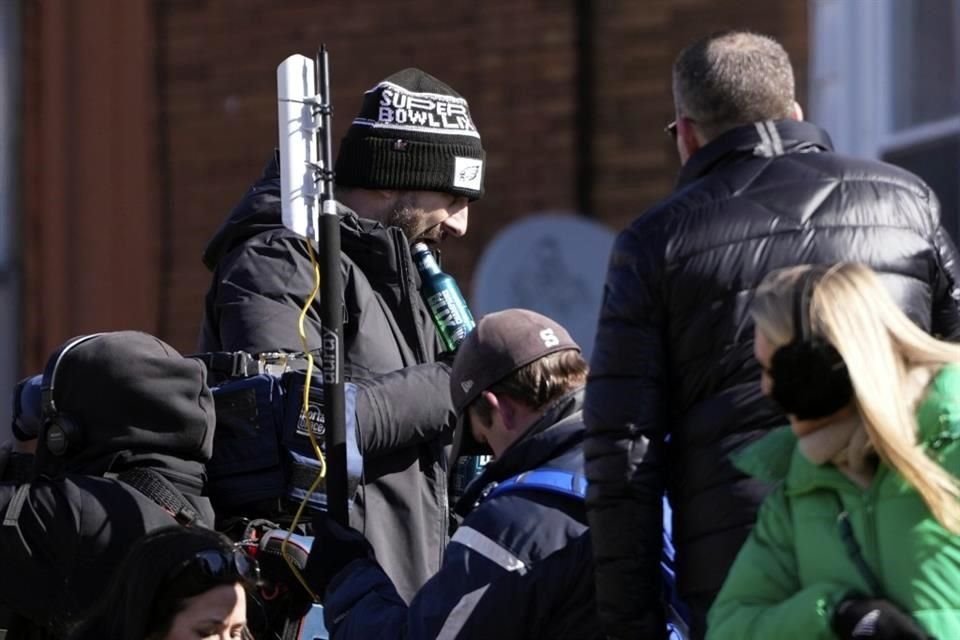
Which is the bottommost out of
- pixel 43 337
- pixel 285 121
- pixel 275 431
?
pixel 43 337

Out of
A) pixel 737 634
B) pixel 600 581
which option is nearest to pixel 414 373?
pixel 600 581

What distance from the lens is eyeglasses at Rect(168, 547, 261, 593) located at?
12.2ft

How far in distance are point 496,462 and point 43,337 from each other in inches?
193

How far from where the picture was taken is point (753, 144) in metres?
3.59

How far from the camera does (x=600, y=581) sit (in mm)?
3447

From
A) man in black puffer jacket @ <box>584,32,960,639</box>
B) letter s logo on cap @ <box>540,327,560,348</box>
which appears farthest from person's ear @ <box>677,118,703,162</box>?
letter s logo on cap @ <box>540,327,560,348</box>

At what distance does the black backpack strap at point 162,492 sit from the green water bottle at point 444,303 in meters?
0.80

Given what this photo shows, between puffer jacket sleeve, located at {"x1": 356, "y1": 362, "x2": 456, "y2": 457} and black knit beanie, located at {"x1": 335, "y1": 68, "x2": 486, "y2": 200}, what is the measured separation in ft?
1.82

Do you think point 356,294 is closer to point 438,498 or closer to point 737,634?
point 438,498

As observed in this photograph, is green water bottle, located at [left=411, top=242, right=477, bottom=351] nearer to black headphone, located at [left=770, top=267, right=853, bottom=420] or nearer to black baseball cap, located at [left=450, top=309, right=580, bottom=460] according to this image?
black baseball cap, located at [left=450, top=309, right=580, bottom=460]

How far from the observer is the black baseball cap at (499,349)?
3812 millimetres

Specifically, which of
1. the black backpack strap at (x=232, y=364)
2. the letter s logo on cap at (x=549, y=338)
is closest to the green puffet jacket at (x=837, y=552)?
the letter s logo on cap at (x=549, y=338)

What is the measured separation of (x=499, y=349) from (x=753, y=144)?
1.98 ft

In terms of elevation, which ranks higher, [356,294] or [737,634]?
[356,294]
